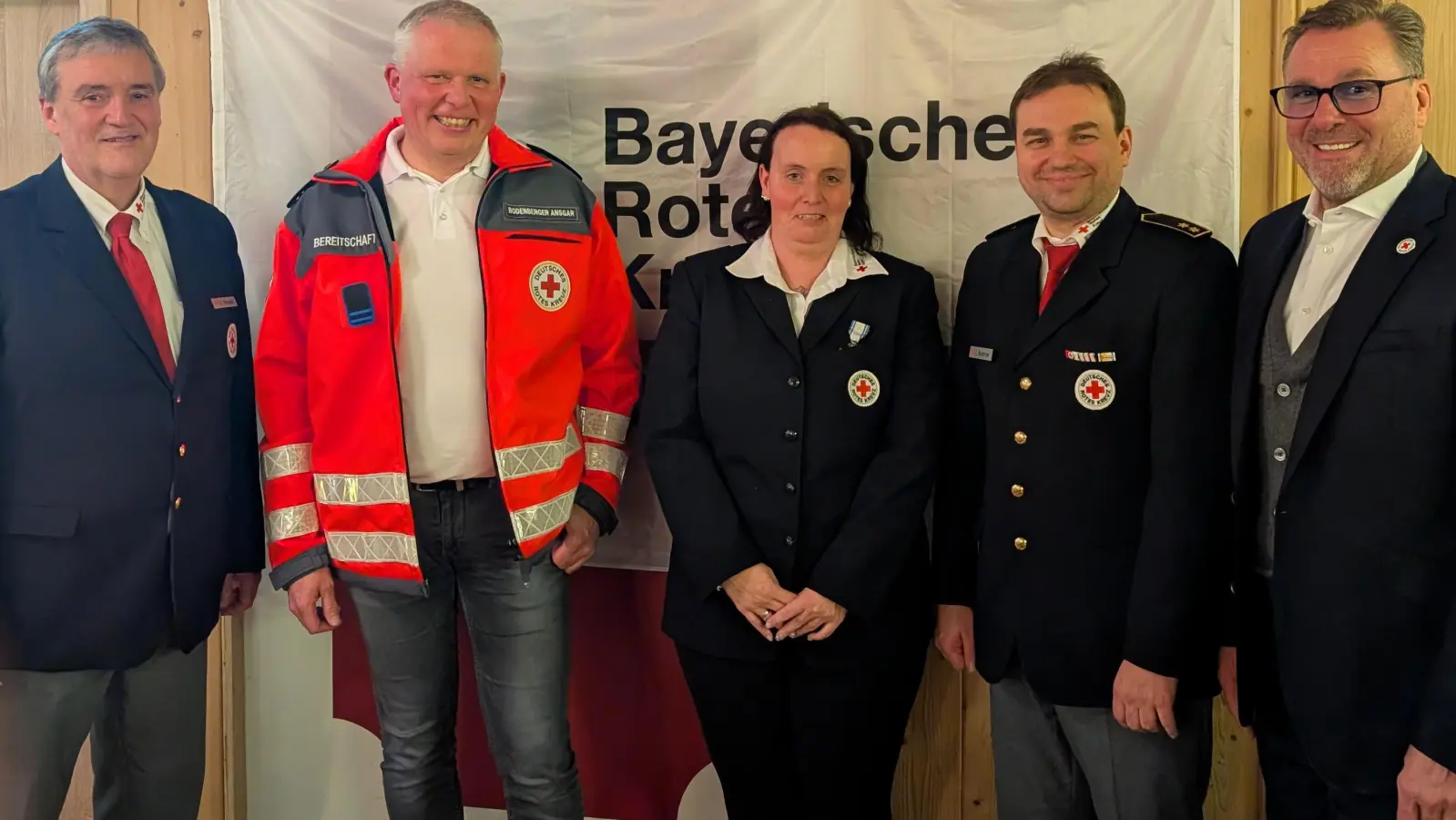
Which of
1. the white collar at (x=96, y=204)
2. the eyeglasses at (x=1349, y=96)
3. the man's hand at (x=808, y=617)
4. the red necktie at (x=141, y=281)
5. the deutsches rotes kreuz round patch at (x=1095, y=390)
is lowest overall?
the man's hand at (x=808, y=617)

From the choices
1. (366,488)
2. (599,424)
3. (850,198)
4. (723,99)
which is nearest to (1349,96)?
(850,198)

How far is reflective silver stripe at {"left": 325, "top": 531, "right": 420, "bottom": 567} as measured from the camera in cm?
190

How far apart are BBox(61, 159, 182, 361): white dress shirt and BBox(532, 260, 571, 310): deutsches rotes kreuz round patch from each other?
0.68 m

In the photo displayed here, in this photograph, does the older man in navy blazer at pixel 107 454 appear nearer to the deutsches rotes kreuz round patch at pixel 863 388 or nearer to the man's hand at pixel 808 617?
the man's hand at pixel 808 617

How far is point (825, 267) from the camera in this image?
1938 mm

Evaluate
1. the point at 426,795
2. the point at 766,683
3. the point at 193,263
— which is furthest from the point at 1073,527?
the point at 193,263

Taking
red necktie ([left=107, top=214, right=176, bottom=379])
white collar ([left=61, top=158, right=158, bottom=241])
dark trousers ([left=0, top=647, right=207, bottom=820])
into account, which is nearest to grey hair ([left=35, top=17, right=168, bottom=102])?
white collar ([left=61, top=158, right=158, bottom=241])

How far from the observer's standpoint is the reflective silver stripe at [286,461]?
196 cm

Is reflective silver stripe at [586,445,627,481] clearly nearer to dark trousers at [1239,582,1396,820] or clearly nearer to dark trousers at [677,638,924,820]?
dark trousers at [677,638,924,820]

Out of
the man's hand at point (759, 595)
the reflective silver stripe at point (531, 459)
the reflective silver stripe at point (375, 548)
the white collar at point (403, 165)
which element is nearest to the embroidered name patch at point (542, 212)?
the white collar at point (403, 165)

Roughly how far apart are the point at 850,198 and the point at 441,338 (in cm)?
85

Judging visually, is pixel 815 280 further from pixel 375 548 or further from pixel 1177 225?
pixel 375 548

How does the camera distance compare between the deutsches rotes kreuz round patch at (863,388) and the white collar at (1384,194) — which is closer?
the white collar at (1384,194)

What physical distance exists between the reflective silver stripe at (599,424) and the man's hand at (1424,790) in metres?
1.44
